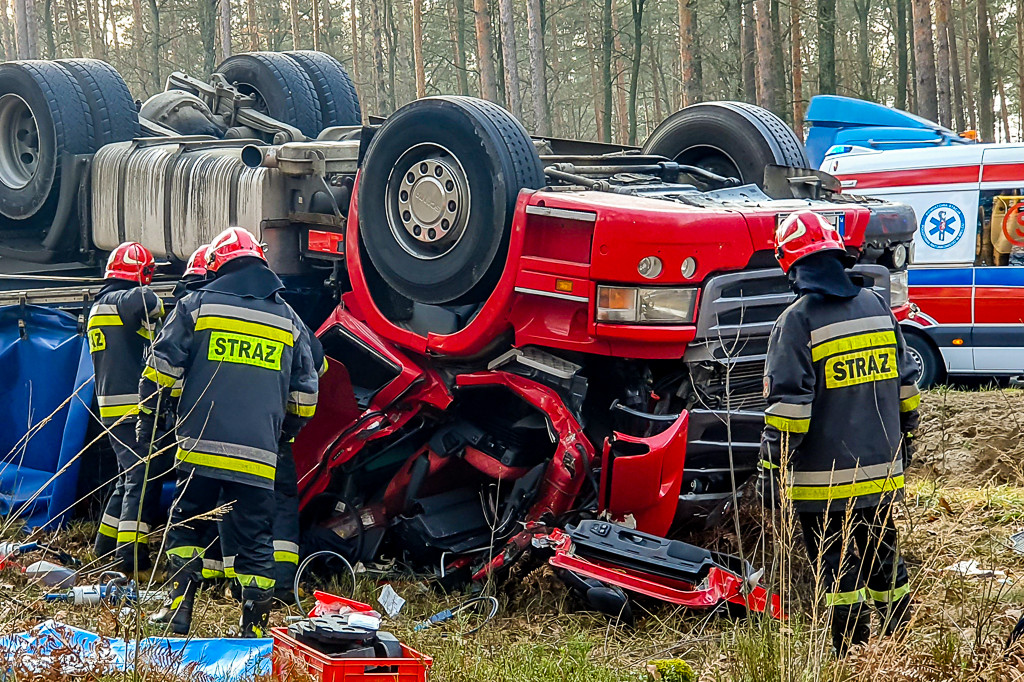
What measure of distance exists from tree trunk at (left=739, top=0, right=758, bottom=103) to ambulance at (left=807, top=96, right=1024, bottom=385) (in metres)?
10.1

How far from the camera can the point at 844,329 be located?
383cm

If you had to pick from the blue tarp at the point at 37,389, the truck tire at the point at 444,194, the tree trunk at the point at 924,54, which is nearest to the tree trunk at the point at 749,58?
the tree trunk at the point at 924,54

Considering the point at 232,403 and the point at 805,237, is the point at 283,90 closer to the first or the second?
the point at 232,403

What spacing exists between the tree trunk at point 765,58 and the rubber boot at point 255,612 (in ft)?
45.7

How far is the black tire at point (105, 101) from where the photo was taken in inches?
268

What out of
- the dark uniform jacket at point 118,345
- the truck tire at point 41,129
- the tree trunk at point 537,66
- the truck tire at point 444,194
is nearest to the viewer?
the truck tire at point 444,194

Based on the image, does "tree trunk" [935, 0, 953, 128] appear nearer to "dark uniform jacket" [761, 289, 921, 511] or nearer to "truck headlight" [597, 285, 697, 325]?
"truck headlight" [597, 285, 697, 325]

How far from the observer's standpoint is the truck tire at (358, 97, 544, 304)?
15.1 ft

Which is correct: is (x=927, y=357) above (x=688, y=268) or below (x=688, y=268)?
below

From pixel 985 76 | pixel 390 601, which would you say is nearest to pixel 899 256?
pixel 390 601

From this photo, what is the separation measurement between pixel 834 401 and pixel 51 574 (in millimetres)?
3283

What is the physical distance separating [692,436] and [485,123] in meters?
1.54

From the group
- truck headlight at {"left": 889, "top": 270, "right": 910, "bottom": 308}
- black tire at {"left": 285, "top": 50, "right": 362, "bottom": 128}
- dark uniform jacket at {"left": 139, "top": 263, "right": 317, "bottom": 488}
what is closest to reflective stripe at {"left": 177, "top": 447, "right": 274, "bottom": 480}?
dark uniform jacket at {"left": 139, "top": 263, "right": 317, "bottom": 488}

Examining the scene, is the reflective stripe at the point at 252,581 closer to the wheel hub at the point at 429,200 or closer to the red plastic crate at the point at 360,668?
the red plastic crate at the point at 360,668
